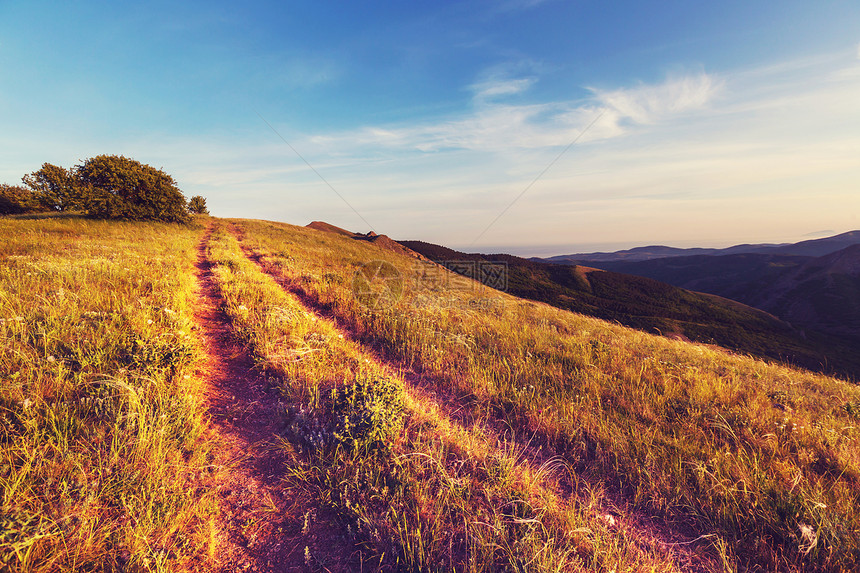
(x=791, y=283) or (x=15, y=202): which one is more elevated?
(x=15, y=202)

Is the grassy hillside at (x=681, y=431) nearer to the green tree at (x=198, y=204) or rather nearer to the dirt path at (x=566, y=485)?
the dirt path at (x=566, y=485)

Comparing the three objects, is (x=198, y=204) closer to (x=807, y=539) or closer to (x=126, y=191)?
(x=126, y=191)

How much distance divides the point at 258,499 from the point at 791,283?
444ft

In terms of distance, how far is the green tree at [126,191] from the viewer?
19547 millimetres

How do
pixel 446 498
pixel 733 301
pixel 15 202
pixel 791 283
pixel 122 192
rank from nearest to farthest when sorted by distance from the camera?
pixel 446 498, pixel 122 192, pixel 15 202, pixel 733 301, pixel 791 283

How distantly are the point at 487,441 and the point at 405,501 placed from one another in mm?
1152

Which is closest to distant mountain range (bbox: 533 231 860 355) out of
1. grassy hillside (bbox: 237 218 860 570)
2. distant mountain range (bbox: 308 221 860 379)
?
distant mountain range (bbox: 308 221 860 379)

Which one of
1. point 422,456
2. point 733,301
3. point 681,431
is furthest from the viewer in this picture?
point 733,301

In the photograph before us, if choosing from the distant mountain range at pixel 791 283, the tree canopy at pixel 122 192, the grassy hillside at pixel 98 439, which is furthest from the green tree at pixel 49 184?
the distant mountain range at pixel 791 283

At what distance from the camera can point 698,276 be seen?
12294 cm

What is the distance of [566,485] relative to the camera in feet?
8.81

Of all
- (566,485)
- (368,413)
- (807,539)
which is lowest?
(566,485)

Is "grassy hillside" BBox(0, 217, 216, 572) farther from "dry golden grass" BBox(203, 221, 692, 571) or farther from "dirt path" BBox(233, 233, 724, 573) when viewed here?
"dirt path" BBox(233, 233, 724, 573)

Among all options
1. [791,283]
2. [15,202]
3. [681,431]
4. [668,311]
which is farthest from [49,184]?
[791,283]
